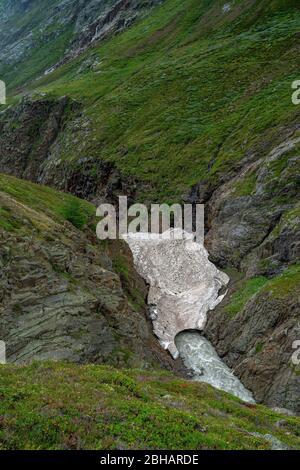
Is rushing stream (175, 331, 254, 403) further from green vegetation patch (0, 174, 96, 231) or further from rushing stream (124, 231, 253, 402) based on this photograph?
green vegetation patch (0, 174, 96, 231)

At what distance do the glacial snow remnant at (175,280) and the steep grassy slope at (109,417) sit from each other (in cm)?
2562

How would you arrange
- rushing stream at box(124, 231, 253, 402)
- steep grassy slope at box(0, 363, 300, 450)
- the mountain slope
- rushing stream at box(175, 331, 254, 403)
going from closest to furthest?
steep grassy slope at box(0, 363, 300, 450)
rushing stream at box(175, 331, 254, 403)
rushing stream at box(124, 231, 253, 402)
the mountain slope

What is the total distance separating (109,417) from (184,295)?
40.4 m

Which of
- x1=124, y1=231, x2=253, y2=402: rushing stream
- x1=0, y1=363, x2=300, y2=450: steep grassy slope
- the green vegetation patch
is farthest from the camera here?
the green vegetation patch

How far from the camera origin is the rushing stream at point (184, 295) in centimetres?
4794

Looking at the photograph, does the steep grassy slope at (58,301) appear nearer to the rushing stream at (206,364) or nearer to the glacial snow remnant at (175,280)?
the rushing stream at (206,364)

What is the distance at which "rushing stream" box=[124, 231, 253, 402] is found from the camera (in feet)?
157

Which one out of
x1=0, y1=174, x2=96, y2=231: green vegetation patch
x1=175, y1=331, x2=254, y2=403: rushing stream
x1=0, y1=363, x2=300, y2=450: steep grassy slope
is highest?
x1=0, y1=174, x2=96, y2=231: green vegetation patch

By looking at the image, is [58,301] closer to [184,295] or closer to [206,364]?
[206,364]

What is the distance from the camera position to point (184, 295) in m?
58.6

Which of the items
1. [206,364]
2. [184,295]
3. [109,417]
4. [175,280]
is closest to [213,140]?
[175,280]

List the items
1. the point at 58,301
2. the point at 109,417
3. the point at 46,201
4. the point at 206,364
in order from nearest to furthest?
1. the point at 109,417
2. the point at 58,301
3. the point at 206,364
4. the point at 46,201

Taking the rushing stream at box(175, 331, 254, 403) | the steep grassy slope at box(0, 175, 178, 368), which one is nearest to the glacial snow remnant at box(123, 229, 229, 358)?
the rushing stream at box(175, 331, 254, 403)

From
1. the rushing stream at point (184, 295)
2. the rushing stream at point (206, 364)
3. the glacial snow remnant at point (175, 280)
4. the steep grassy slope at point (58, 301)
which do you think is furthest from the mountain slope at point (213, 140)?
the steep grassy slope at point (58, 301)
